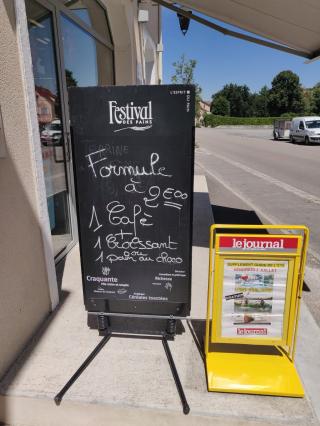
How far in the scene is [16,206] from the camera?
7.82 ft

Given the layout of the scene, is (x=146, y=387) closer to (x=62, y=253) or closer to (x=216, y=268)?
(x=216, y=268)

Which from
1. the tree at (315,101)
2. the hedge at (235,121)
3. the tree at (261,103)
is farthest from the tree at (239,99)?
the tree at (315,101)

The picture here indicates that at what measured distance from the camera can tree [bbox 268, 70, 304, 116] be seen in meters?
75.6

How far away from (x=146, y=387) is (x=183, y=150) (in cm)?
158

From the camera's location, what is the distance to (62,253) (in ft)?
13.8

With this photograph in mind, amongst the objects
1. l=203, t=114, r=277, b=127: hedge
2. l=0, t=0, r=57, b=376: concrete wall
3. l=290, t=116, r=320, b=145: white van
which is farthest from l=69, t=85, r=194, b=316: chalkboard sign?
l=203, t=114, r=277, b=127: hedge

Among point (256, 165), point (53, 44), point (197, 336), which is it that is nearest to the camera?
point (197, 336)

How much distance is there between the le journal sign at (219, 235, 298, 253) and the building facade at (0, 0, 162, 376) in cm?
145

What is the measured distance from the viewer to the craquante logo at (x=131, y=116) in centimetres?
215

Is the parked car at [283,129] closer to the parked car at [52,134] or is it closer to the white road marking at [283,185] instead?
the white road marking at [283,185]

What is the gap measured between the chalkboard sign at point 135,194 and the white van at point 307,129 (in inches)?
910

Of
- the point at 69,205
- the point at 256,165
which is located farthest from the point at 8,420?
the point at 256,165

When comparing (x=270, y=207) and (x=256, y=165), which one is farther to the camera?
(x=256, y=165)

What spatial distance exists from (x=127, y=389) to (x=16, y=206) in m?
1.46
